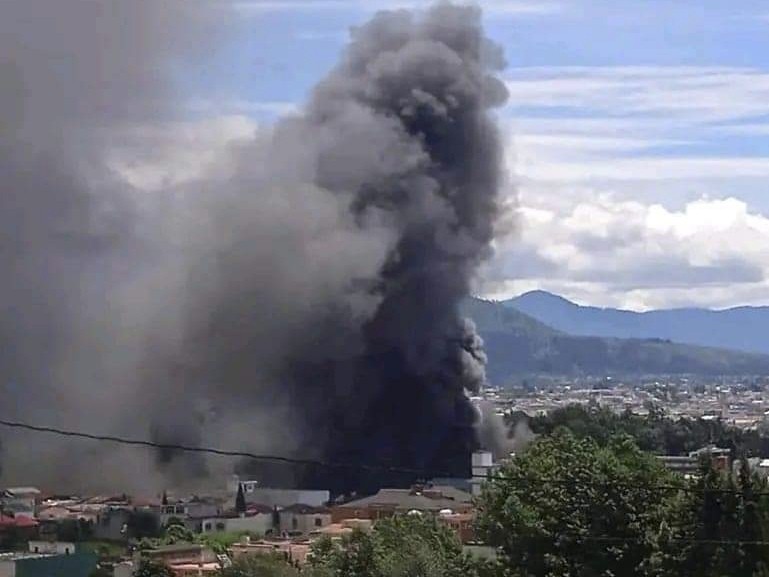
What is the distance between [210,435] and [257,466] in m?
2.06

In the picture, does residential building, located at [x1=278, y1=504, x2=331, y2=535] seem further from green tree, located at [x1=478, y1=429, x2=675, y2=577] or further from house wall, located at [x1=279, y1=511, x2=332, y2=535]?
green tree, located at [x1=478, y1=429, x2=675, y2=577]

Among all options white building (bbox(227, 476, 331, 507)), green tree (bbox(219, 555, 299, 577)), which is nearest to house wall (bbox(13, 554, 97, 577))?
green tree (bbox(219, 555, 299, 577))

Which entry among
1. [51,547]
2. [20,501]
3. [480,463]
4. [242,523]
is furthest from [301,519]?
[480,463]

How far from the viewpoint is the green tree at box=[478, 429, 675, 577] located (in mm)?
23703

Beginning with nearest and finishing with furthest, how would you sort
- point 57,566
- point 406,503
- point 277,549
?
point 57,566 → point 277,549 → point 406,503

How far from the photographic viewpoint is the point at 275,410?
2218 inches

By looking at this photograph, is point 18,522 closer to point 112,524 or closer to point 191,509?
point 112,524

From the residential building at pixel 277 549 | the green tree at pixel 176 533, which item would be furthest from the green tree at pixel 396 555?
the green tree at pixel 176 533

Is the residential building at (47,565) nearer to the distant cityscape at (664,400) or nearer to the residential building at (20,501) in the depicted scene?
the residential building at (20,501)

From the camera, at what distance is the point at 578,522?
24.1 meters

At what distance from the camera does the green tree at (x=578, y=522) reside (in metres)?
23.7

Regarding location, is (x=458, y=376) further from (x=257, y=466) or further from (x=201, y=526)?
(x=201, y=526)

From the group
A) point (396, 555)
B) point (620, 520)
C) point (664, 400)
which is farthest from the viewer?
point (664, 400)

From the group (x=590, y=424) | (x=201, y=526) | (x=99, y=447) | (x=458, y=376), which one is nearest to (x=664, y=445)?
(x=590, y=424)
